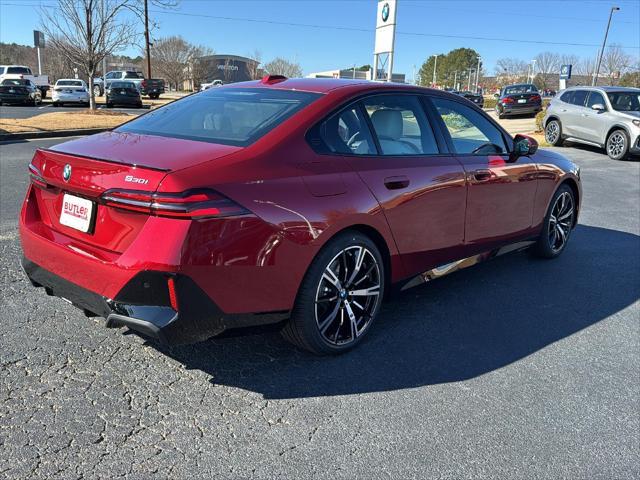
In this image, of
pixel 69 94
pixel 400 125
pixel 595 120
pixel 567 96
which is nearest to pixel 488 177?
pixel 400 125

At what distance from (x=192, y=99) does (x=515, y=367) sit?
9.27 ft

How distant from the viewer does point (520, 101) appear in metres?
28.2

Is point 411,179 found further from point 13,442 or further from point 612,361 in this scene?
point 13,442

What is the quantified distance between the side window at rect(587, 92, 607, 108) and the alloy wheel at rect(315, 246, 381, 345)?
13.1 m

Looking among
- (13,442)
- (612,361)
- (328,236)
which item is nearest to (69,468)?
(13,442)

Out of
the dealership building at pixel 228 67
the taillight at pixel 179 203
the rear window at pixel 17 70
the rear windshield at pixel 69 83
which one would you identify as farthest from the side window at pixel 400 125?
the dealership building at pixel 228 67

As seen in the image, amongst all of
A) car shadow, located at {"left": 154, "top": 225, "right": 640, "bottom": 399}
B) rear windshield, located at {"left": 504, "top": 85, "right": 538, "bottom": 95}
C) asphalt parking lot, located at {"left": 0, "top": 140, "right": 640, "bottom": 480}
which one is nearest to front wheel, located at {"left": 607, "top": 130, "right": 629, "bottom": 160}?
car shadow, located at {"left": 154, "top": 225, "right": 640, "bottom": 399}

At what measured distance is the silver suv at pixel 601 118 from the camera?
13453mm

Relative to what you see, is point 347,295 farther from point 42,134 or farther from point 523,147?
point 42,134

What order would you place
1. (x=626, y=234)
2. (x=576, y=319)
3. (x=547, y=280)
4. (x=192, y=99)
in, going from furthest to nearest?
1. (x=626, y=234)
2. (x=547, y=280)
3. (x=576, y=319)
4. (x=192, y=99)

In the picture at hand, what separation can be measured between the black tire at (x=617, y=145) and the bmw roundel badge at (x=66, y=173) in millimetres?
13773

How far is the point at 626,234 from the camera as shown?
22.5ft

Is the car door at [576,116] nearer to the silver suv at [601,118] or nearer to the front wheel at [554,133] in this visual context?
the silver suv at [601,118]

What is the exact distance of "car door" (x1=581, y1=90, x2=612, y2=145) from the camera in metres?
14.0
